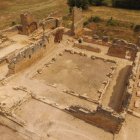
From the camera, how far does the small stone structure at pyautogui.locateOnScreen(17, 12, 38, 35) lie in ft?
103

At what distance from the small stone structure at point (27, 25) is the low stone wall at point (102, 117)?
18.0 m

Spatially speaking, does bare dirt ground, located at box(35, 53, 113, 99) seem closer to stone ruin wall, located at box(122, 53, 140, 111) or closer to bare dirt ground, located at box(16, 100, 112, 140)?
stone ruin wall, located at box(122, 53, 140, 111)

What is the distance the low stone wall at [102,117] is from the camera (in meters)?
15.7

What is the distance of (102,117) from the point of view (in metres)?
16.2

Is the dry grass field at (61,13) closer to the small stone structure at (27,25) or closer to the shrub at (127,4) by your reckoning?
the shrub at (127,4)

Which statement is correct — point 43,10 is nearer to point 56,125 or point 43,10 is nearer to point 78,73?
point 78,73

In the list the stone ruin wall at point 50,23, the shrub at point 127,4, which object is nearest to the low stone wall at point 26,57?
the stone ruin wall at point 50,23

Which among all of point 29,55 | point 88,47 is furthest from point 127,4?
point 29,55

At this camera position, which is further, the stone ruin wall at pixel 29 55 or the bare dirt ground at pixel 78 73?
the stone ruin wall at pixel 29 55

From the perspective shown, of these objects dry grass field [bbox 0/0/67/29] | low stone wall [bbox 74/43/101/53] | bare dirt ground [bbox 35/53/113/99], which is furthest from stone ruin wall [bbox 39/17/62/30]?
dry grass field [bbox 0/0/67/29]

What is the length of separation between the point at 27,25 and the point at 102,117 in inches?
794

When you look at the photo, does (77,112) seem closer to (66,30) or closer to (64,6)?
(66,30)

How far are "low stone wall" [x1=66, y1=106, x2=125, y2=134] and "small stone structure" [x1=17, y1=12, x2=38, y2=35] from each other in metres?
18.0

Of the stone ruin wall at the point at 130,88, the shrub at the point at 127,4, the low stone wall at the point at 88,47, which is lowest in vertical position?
the low stone wall at the point at 88,47
